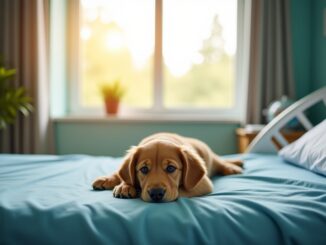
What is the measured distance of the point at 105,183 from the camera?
1519 mm

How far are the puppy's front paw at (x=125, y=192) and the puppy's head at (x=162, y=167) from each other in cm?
3

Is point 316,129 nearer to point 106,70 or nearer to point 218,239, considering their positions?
point 218,239

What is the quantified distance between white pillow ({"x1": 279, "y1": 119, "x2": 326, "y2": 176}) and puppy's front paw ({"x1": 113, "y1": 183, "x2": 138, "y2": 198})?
830mm

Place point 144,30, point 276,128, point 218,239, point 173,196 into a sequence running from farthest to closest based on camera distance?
point 144,30
point 276,128
point 173,196
point 218,239

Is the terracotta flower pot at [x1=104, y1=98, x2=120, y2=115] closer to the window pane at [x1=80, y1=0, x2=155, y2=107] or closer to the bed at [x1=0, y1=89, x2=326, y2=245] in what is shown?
the window pane at [x1=80, y1=0, x2=155, y2=107]

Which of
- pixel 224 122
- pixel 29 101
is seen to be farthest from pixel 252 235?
pixel 29 101

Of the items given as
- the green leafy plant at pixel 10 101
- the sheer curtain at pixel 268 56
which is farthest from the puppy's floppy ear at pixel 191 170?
the green leafy plant at pixel 10 101

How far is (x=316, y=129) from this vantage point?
185cm

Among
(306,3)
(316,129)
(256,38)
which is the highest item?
(306,3)

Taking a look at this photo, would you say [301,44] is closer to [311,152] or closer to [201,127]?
[201,127]

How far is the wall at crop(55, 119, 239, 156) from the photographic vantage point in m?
3.34

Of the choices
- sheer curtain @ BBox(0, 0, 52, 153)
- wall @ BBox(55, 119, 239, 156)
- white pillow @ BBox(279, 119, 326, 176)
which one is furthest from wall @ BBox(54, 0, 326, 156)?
white pillow @ BBox(279, 119, 326, 176)

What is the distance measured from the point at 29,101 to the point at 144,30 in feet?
4.34

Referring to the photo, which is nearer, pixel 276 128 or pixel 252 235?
pixel 252 235
